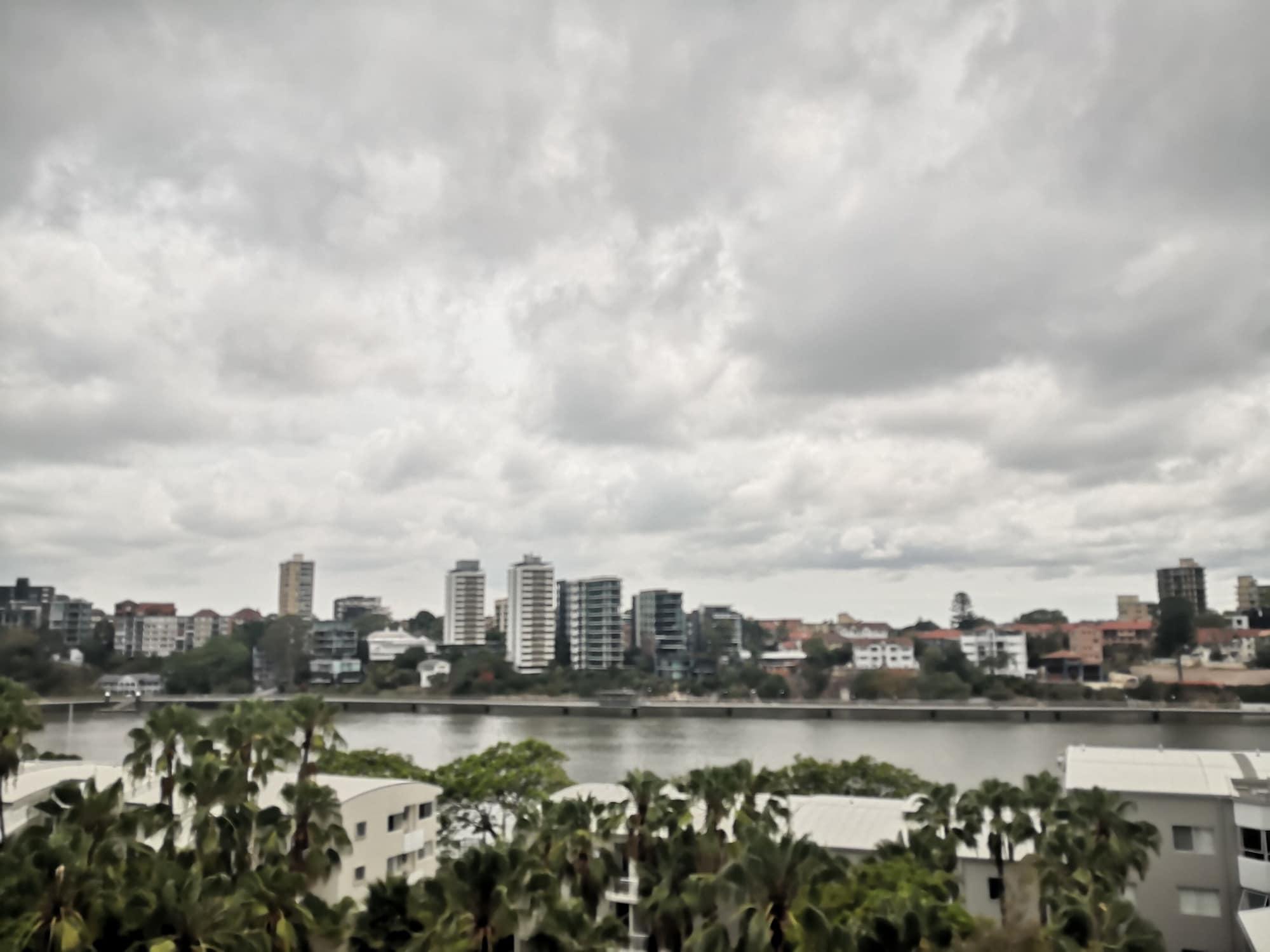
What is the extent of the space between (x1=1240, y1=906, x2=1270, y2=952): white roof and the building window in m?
3.82

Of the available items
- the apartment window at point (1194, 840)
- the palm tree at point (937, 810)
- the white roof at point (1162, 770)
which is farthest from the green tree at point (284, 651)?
the apartment window at point (1194, 840)

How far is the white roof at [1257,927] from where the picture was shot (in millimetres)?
15297

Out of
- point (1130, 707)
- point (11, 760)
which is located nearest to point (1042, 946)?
point (11, 760)

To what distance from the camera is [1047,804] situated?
20125 millimetres

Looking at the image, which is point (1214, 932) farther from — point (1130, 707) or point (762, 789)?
point (1130, 707)

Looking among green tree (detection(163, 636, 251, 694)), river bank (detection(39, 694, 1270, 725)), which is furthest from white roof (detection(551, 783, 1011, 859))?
green tree (detection(163, 636, 251, 694))

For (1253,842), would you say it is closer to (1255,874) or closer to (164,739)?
(1255,874)

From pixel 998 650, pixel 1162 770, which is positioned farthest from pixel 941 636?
pixel 1162 770

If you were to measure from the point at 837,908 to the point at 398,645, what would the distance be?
150100 mm

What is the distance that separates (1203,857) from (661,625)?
134655mm

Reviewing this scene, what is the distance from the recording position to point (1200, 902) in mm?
→ 21766

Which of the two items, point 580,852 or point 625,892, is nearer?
point 580,852

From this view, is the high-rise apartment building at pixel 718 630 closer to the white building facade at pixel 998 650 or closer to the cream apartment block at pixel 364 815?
the white building facade at pixel 998 650

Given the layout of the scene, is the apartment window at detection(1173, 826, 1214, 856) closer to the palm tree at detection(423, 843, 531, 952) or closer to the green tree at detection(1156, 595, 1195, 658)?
the palm tree at detection(423, 843, 531, 952)
